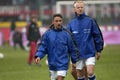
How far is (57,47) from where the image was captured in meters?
12.2

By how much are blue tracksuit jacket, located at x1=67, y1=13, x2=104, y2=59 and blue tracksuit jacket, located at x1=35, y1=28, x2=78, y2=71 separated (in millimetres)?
1039

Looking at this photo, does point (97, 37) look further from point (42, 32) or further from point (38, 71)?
point (42, 32)

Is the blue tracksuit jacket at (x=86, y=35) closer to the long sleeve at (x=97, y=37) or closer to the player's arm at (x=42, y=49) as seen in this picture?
the long sleeve at (x=97, y=37)

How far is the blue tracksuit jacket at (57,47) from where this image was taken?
479 inches

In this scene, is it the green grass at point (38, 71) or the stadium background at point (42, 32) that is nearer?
the green grass at point (38, 71)

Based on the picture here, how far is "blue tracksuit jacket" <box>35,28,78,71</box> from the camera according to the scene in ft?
A: 39.9

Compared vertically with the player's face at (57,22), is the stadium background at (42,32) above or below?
below

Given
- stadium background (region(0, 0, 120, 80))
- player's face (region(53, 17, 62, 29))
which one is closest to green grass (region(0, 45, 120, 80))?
stadium background (region(0, 0, 120, 80))

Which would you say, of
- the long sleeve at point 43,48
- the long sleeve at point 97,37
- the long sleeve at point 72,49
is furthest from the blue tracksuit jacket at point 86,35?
the long sleeve at point 43,48

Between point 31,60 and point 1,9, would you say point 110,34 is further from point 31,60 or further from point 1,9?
point 31,60

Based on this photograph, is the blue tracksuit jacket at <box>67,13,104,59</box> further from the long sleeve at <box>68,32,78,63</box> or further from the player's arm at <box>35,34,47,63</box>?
the player's arm at <box>35,34,47,63</box>

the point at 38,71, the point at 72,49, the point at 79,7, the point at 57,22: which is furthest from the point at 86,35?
the point at 38,71

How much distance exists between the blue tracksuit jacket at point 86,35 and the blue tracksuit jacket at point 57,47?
40.9 inches

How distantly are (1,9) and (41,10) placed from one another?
362cm
